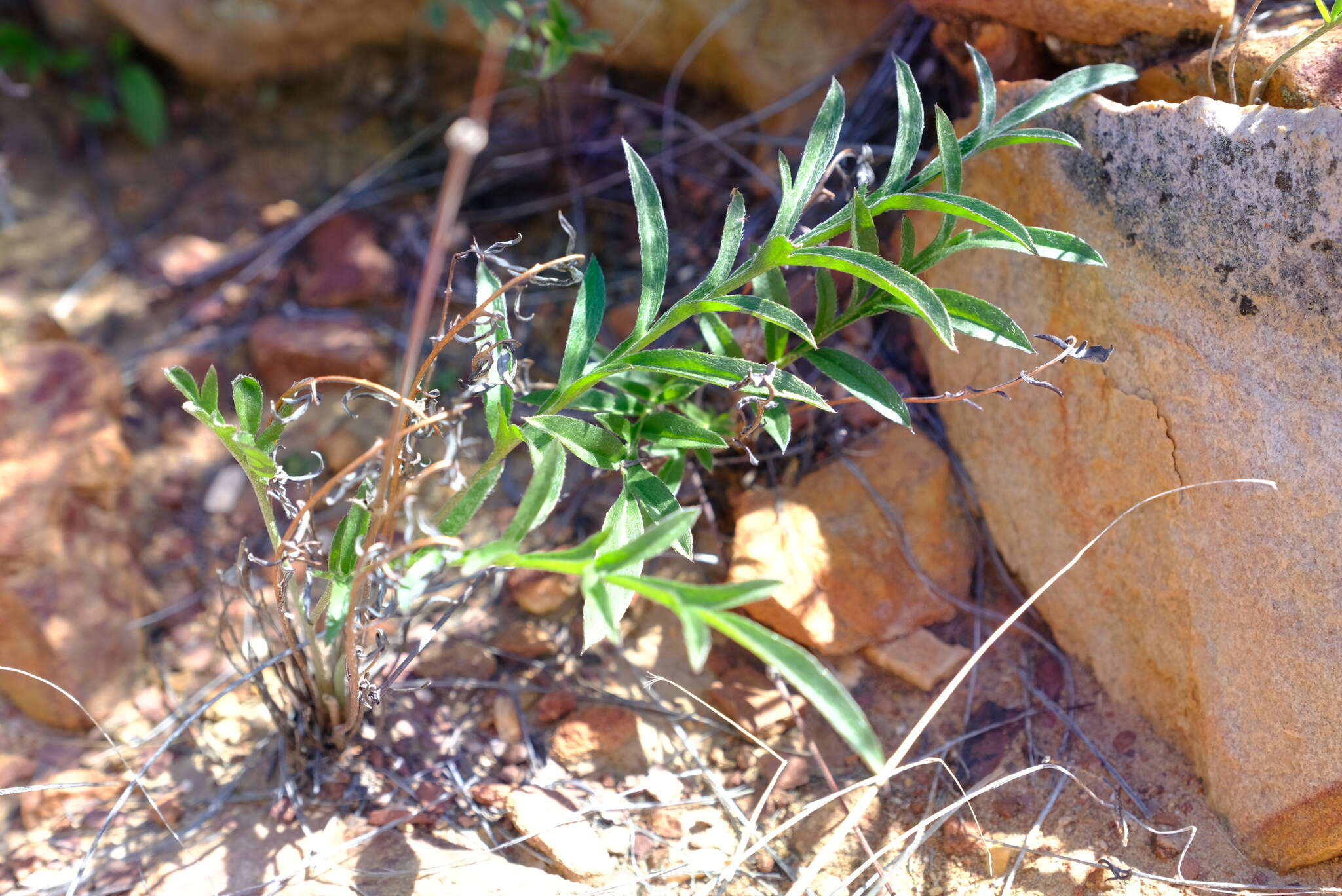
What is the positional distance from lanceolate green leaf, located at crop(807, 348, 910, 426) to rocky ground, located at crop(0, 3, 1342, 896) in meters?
0.46

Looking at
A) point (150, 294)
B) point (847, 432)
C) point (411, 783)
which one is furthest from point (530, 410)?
point (150, 294)

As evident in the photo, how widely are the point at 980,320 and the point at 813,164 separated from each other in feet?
1.11

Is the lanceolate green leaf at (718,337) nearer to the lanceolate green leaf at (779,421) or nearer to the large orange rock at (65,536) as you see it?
the lanceolate green leaf at (779,421)

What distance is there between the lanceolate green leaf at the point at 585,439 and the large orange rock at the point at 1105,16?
1.16 metres

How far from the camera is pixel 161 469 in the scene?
2.28 metres

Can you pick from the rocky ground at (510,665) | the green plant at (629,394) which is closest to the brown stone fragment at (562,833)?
the rocky ground at (510,665)

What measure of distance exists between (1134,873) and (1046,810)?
0.47ft

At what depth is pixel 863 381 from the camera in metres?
1.47

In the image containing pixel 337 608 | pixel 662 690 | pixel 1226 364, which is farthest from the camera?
pixel 662 690

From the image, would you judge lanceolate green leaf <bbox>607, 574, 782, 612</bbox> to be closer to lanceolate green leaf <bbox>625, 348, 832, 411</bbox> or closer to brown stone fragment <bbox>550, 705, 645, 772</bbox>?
lanceolate green leaf <bbox>625, 348, 832, 411</bbox>

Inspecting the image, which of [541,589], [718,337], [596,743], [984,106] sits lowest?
[596,743]

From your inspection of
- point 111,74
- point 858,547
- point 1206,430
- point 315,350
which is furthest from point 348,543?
point 111,74

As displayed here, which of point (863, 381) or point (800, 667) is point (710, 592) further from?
point (863, 381)

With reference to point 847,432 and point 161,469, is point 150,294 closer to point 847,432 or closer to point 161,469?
point 161,469
